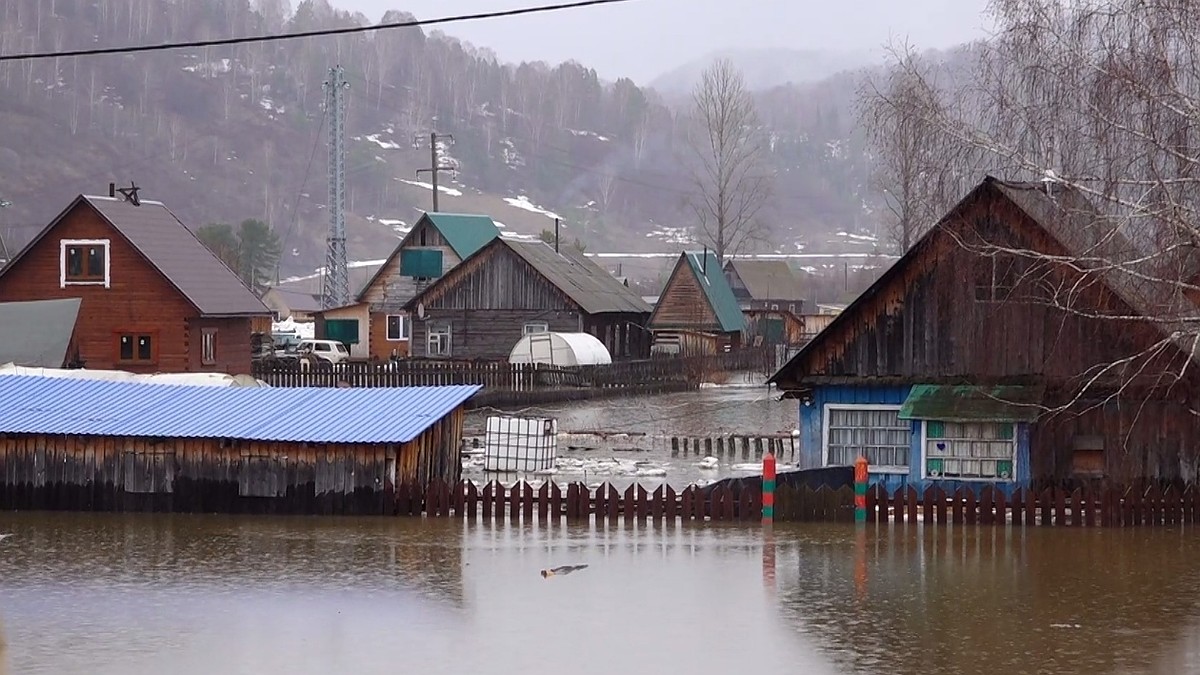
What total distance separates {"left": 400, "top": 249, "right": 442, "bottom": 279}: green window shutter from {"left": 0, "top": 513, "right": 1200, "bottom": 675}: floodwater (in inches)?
1974

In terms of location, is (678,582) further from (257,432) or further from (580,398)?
(580,398)

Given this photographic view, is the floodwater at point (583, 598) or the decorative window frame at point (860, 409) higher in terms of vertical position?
the decorative window frame at point (860, 409)

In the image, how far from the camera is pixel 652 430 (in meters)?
49.4

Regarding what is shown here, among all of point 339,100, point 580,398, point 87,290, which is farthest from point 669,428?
point 339,100

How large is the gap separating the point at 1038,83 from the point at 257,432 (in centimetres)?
1408

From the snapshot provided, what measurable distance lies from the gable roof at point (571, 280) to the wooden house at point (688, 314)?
1.17 meters

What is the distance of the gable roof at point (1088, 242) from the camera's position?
78.0 feet

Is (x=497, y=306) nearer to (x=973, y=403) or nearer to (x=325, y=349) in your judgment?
(x=325, y=349)

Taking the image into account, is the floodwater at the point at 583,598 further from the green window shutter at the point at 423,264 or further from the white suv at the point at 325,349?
the green window shutter at the point at 423,264

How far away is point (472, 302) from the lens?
229ft

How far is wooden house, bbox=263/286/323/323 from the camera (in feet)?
393

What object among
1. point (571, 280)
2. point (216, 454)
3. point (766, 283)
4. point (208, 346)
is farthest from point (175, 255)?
point (766, 283)

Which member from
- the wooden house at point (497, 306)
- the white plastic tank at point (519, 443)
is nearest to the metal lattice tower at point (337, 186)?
the wooden house at point (497, 306)

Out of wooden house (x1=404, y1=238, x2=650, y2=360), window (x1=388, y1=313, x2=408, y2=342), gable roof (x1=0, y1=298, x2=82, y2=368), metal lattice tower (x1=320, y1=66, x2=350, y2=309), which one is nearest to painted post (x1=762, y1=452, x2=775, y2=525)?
gable roof (x1=0, y1=298, x2=82, y2=368)
